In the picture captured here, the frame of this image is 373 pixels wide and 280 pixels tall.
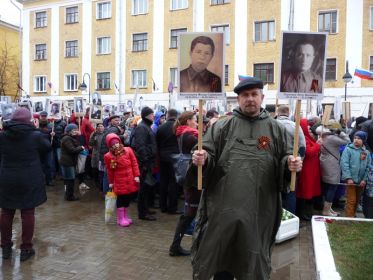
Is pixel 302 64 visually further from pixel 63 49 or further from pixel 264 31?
pixel 63 49

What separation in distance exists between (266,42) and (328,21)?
4190 mm

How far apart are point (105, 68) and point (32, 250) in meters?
29.4

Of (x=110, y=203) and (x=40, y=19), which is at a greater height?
(x=40, y=19)

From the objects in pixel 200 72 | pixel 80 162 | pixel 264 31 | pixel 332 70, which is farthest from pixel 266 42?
pixel 200 72

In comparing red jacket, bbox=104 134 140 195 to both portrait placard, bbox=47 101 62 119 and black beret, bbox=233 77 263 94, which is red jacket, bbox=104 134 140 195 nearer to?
black beret, bbox=233 77 263 94

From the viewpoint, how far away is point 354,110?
85.4ft

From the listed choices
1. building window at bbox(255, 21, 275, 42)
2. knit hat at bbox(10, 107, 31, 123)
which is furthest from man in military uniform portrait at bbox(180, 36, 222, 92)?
building window at bbox(255, 21, 275, 42)

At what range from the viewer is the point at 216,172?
3.23m

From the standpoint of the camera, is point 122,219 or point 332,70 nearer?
point 122,219

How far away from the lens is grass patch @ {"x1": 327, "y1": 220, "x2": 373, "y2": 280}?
4.86 meters

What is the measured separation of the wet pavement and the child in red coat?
40cm

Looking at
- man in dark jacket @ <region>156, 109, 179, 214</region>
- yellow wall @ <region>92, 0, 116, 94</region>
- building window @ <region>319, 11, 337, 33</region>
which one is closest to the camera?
man in dark jacket @ <region>156, 109, 179, 214</region>

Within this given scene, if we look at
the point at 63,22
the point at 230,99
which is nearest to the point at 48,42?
the point at 63,22

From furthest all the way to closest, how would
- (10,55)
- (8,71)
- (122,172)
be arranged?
(10,55)
(8,71)
(122,172)
